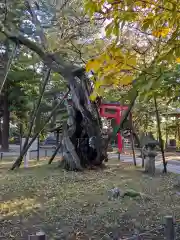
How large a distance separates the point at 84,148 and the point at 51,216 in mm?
4807

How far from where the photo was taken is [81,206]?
5223mm

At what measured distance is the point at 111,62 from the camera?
5.53ft

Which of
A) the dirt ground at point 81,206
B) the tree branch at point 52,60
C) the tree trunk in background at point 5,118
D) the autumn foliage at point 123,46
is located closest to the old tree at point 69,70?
the tree branch at point 52,60

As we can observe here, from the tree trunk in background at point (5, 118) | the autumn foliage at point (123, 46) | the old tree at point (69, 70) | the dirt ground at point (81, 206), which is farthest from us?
the tree trunk in background at point (5, 118)

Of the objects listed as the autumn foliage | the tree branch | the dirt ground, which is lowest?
the dirt ground

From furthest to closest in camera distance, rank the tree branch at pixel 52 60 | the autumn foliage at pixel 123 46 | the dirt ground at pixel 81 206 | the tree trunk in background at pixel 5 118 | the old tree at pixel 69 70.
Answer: the tree trunk in background at pixel 5 118 → the tree branch at pixel 52 60 → the old tree at pixel 69 70 → the dirt ground at pixel 81 206 → the autumn foliage at pixel 123 46

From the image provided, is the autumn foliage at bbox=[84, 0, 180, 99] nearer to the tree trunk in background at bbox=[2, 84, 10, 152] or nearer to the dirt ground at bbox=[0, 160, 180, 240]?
the dirt ground at bbox=[0, 160, 180, 240]

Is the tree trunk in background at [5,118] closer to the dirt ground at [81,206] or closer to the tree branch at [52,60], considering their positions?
the tree branch at [52,60]

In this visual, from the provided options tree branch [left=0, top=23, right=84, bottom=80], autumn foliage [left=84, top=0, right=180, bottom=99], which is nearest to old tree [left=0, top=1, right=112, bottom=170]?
tree branch [left=0, top=23, right=84, bottom=80]

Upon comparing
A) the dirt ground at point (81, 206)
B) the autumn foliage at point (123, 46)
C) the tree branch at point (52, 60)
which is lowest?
the dirt ground at point (81, 206)

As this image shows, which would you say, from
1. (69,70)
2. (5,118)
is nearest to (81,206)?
(69,70)

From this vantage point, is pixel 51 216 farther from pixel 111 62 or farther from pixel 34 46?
pixel 34 46

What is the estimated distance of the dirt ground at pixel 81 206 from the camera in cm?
426

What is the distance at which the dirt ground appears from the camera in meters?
4.26
